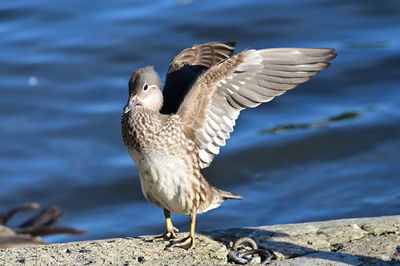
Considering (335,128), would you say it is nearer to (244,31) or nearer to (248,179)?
(248,179)

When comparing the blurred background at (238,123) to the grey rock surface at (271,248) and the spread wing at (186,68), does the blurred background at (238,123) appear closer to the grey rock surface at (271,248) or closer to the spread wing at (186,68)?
the spread wing at (186,68)

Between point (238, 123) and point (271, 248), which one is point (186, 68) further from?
point (238, 123)

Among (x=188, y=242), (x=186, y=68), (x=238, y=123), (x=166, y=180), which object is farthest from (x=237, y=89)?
(x=238, y=123)

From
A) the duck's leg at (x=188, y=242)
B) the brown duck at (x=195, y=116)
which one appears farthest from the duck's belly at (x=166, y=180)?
Answer: the duck's leg at (x=188, y=242)

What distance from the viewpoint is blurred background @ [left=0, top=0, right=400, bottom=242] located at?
7984 millimetres

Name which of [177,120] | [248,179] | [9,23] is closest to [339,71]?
[248,179]

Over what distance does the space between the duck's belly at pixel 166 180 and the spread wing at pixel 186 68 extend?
0.43 metres

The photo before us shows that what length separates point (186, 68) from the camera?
5.53 meters

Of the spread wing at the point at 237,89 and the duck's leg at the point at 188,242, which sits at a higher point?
the spread wing at the point at 237,89

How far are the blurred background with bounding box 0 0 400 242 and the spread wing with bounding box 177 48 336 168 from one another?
99.7 inches

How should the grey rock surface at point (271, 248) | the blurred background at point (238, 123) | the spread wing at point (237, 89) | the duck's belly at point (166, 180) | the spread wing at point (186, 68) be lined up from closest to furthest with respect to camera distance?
the grey rock surface at point (271, 248) → the duck's belly at point (166, 180) → the spread wing at point (237, 89) → the spread wing at point (186, 68) → the blurred background at point (238, 123)

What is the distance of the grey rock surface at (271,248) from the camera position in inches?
179

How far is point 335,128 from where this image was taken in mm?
8930

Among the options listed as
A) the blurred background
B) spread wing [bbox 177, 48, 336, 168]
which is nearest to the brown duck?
spread wing [bbox 177, 48, 336, 168]
